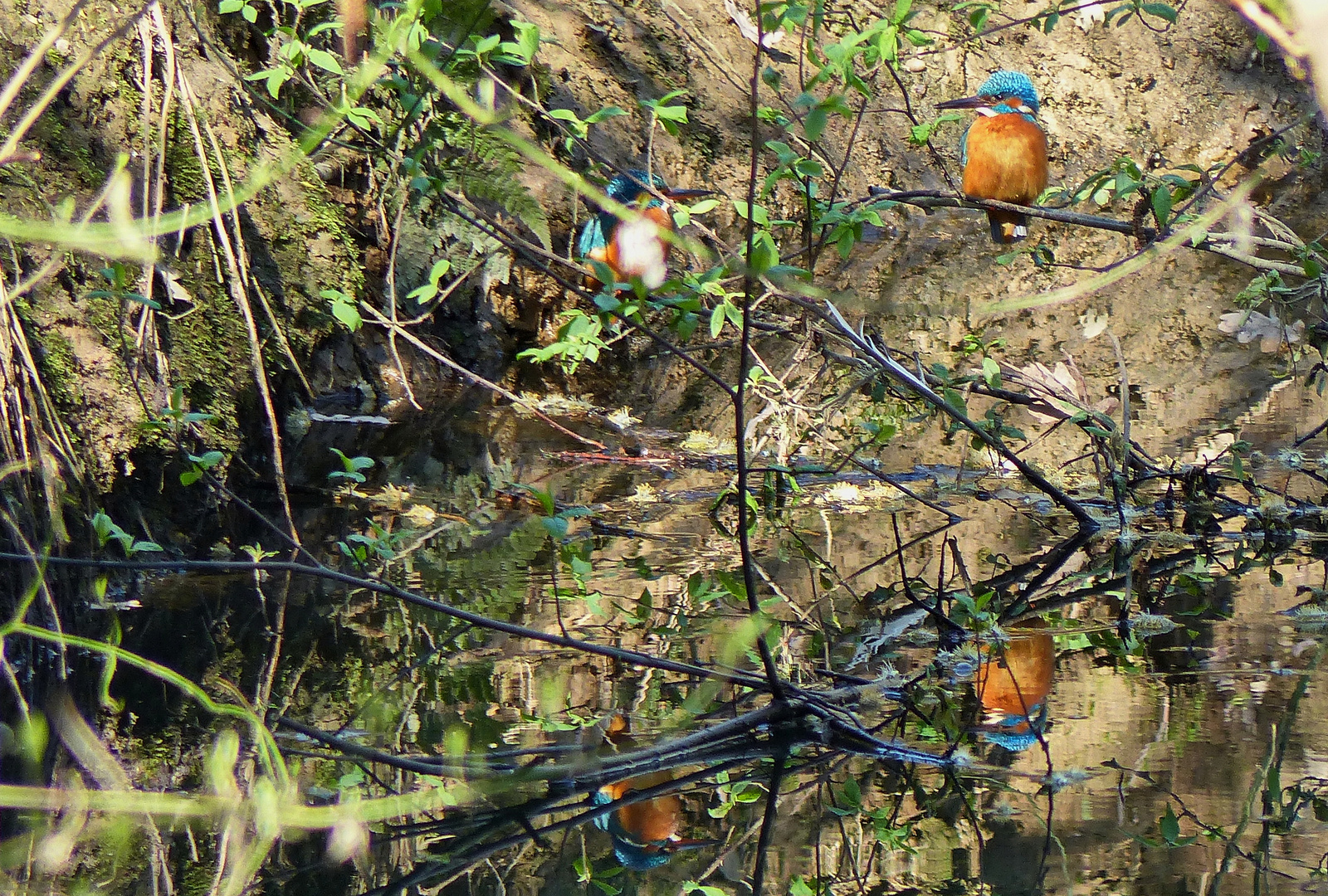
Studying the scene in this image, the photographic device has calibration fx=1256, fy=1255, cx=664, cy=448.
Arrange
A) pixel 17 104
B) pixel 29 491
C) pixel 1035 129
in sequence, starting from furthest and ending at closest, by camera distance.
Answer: pixel 1035 129
pixel 17 104
pixel 29 491

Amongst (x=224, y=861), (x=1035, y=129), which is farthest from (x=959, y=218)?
(x=224, y=861)

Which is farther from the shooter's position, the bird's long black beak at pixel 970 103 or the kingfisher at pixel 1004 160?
the bird's long black beak at pixel 970 103

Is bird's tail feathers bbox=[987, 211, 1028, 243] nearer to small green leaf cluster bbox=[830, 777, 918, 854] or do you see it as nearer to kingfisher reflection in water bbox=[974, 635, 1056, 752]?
kingfisher reflection in water bbox=[974, 635, 1056, 752]

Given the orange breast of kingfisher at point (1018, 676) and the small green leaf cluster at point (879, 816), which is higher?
the orange breast of kingfisher at point (1018, 676)

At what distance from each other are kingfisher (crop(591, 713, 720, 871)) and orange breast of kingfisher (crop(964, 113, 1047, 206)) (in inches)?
102

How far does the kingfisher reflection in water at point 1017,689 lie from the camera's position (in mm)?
1867

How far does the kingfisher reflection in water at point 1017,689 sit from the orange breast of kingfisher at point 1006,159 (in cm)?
192

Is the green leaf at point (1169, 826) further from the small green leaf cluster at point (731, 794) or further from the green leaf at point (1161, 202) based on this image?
the green leaf at point (1161, 202)

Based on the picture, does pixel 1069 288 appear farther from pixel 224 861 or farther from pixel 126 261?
pixel 126 261

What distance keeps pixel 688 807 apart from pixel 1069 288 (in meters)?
0.86

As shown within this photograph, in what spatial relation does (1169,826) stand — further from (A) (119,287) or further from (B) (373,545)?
(A) (119,287)

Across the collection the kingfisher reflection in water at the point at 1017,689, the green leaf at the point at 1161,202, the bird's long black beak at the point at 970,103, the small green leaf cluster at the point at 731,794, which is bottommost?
the small green leaf cluster at the point at 731,794

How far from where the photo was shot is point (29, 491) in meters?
2.37

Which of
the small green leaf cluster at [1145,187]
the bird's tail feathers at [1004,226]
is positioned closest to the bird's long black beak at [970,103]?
the bird's tail feathers at [1004,226]
